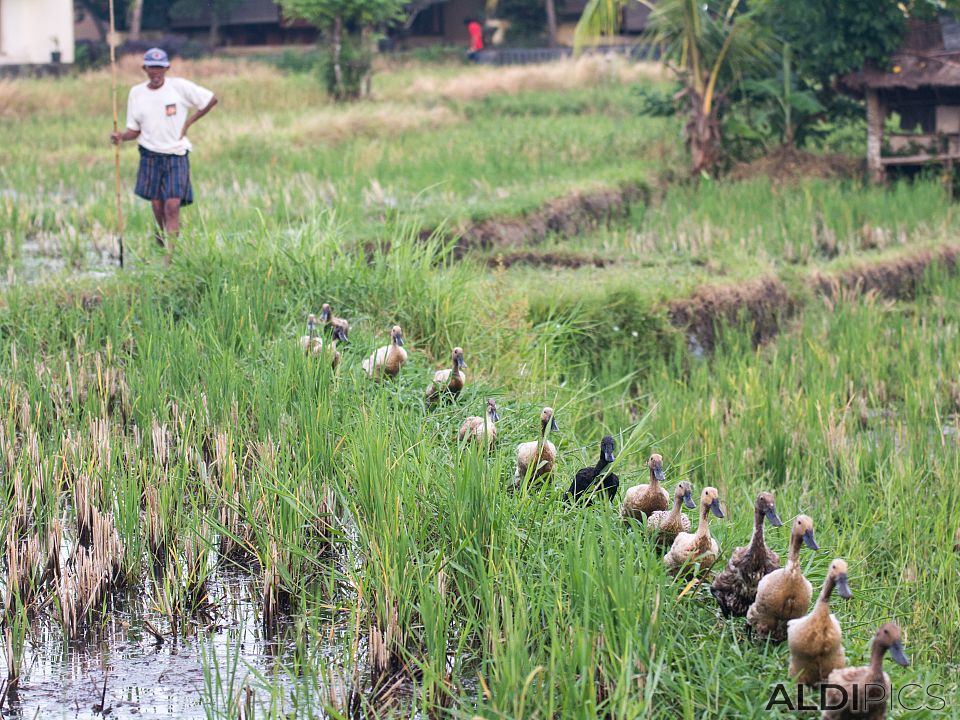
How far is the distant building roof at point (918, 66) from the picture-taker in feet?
37.0

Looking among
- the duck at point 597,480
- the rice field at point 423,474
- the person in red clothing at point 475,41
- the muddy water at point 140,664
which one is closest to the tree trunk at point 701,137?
the rice field at point 423,474

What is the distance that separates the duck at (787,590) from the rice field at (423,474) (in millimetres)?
106

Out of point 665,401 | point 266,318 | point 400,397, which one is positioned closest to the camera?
point 400,397

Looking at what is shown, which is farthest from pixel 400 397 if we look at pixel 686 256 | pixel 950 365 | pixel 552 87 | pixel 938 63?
pixel 552 87

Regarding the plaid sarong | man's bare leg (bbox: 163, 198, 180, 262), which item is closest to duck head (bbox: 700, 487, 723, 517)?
man's bare leg (bbox: 163, 198, 180, 262)

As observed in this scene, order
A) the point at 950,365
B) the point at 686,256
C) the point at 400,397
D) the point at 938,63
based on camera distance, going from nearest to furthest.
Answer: the point at 400,397
the point at 950,365
the point at 686,256
the point at 938,63

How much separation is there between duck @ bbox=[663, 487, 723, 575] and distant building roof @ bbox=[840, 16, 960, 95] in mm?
8749

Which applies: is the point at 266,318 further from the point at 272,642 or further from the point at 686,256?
the point at 686,256

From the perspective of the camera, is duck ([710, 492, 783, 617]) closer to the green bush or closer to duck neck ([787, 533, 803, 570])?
duck neck ([787, 533, 803, 570])

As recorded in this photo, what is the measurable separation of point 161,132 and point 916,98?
25.3 ft

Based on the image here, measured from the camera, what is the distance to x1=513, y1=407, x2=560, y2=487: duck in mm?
4178

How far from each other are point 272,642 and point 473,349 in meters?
2.87

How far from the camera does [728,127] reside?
41.3ft

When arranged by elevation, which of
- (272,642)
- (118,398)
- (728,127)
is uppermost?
(728,127)
